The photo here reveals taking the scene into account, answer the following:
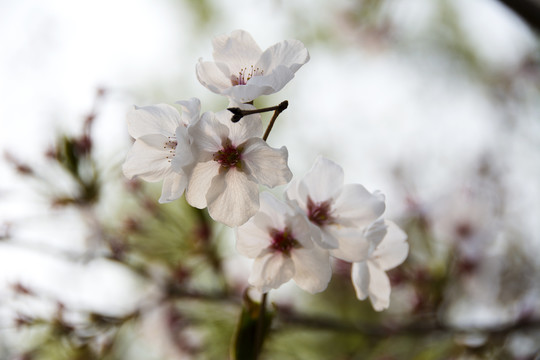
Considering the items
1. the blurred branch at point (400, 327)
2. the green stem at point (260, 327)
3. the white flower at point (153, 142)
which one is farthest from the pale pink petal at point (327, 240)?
the blurred branch at point (400, 327)

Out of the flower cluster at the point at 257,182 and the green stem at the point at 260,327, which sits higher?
the flower cluster at the point at 257,182

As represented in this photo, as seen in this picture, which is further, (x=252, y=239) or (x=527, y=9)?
(x=527, y=9)

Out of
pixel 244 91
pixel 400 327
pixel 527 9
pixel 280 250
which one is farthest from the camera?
pixel 400 327

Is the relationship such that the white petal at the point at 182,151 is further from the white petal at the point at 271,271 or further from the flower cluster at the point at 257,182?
the white petal at the point at 271,271

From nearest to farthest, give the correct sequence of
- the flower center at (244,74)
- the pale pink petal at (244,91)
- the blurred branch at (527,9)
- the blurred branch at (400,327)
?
the pale pink petal at (244,91) < the flower center at (244,74) < the blurred branch at (527,9) < the blurred branch at (400,327)

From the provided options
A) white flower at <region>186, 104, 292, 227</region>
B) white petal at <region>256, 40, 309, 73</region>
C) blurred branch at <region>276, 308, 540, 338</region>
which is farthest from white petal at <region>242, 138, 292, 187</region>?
blurred branch at <region>276, 308, 540, 338</region>

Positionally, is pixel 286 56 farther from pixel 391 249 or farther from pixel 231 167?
pixel 391 249

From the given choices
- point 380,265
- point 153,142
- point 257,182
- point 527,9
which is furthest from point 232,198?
point 527,9

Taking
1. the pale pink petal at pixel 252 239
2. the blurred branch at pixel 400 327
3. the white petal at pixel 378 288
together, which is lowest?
the blurred branch at pixel 400 327
